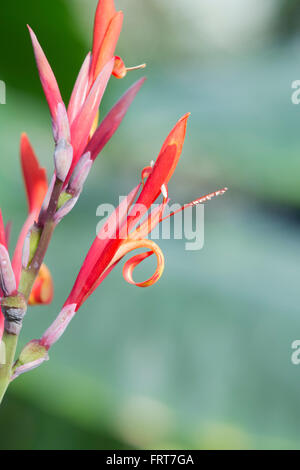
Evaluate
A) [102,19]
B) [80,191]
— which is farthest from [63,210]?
[102,19]

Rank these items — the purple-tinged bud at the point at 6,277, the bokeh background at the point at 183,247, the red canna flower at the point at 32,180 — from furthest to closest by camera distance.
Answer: the bokeh background at the point at 183,247 < the red canna flower at the point at 32,180 < the purple-tinged bud at the point at 6,277

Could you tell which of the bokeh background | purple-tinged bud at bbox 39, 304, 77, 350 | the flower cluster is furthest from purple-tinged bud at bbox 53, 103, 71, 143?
the bokeh background

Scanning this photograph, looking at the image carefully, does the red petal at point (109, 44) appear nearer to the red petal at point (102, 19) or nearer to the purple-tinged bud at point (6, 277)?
the red petal at point (102, 19)

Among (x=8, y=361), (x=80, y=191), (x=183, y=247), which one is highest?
(x=183, y=247)

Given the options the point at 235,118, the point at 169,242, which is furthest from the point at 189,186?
the point at 235,118

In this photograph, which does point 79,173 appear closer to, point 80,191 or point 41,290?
point 80,191

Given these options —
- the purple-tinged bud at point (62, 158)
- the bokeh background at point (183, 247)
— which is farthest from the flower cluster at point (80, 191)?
the bokeh background at point (183, 247)

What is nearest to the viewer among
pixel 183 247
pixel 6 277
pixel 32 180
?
pixel 6 277

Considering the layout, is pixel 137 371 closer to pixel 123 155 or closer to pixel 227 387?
pixel 227 387
